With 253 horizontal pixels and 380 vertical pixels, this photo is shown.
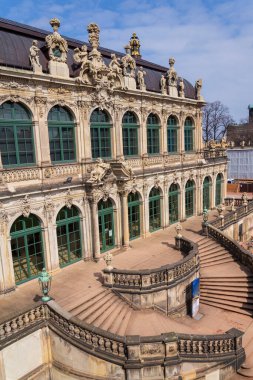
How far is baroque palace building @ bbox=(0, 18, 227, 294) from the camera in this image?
15.4 metres

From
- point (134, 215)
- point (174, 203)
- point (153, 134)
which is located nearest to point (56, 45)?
point (153, 134)

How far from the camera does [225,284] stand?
18.3 m

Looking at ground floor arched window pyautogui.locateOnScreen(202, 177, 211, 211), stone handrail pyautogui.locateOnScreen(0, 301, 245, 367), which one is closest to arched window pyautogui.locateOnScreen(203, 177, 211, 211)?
ground floor arched window pyautogui.locateOnScreen(202, 177, 211, 211)

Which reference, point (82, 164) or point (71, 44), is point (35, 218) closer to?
point (82, 164)

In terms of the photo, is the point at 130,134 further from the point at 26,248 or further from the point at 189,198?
the point at 26,248

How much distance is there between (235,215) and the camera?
27109 mm

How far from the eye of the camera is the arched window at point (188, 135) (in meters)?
28.0

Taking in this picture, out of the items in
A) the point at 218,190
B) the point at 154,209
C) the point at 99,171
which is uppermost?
the point at 99,171

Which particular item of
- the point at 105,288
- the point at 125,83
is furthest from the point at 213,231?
the point at 125,83

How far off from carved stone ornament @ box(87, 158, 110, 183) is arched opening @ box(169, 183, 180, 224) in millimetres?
9012

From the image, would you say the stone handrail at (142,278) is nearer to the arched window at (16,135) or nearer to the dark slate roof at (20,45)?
the arched window at (16,135)

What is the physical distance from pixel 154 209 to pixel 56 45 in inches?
544

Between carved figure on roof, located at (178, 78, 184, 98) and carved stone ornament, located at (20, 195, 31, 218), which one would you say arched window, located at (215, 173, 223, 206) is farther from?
carved stone ornament, located at (20, 195, 31, 218)

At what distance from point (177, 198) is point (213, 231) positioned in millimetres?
5363
